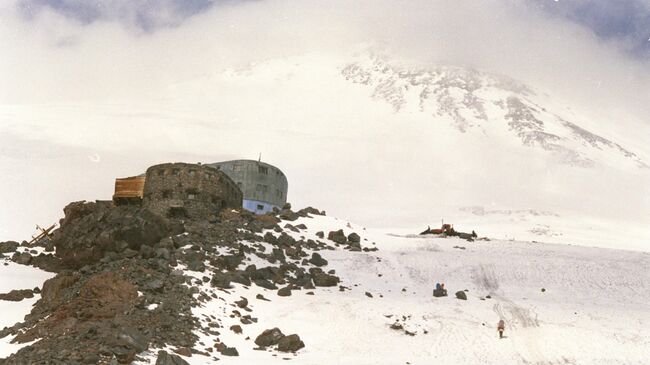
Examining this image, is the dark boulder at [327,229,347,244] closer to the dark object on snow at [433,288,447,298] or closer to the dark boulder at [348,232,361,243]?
the dark boulder at [348,232,361,243]

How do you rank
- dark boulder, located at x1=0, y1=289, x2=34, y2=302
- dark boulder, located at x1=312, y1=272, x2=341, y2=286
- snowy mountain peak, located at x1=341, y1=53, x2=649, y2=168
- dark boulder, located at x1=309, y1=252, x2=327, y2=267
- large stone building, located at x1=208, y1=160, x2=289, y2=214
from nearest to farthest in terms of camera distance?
1. dark boulder, located at x1=0, y1=289, x2=34, y2=302
2. dark boulder, located at x1=312, y1=272, x2=341, y2=286
3. dark boulder, located at x1=309, y1=252, x2=327, y2=267
4. large stone building, located at x1=208, y1=160, x2=289, y2=214
5. snowy mountain peak, located at x1=341, y1=53, x2=649, y2=168

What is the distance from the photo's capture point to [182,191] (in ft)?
120

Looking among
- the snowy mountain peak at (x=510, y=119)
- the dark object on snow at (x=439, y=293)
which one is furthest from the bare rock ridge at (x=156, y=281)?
the snowy mountain peak at (x=510, y=119)

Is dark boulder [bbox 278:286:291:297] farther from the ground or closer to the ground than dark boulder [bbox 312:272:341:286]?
closer to the ground

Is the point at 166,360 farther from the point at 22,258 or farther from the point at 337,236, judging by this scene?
the point at 337,236

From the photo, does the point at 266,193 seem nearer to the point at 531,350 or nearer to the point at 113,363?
the point at 531,350

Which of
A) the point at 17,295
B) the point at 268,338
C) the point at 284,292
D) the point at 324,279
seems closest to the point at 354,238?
the point at 324,279

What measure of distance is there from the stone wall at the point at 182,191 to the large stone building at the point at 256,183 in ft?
66.0

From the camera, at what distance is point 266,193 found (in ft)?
195

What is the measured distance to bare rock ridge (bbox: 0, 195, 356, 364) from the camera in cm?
1599

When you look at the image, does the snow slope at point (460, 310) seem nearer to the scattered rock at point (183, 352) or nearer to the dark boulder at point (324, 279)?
the scattered rock at point (183, 352)

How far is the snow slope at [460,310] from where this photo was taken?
21438 millimetres

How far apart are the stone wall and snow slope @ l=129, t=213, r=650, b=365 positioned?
841 cm

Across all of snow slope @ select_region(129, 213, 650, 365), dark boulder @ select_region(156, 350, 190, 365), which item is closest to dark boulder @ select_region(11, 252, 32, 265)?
snow slope @ select_region(129, 213, 650, 365)
